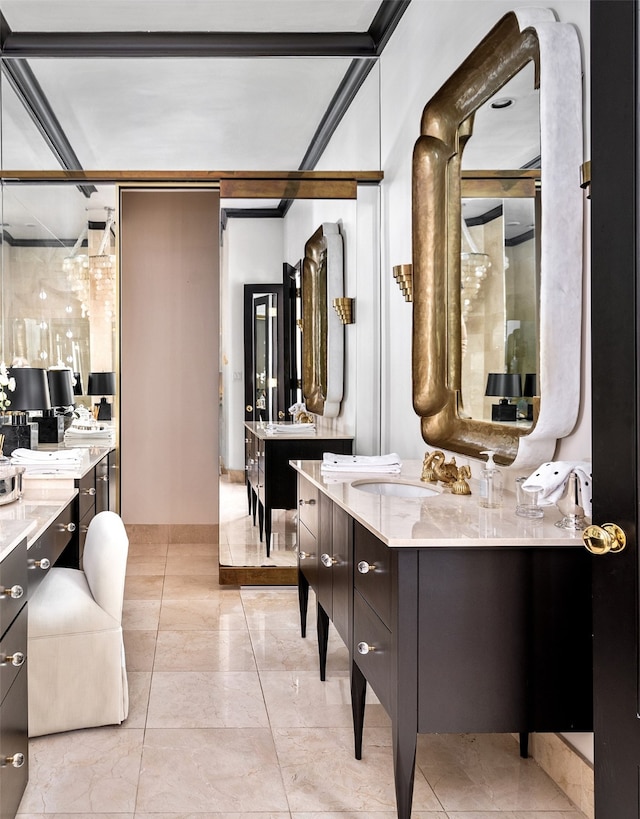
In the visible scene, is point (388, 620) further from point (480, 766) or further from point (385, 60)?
point (385, 60)

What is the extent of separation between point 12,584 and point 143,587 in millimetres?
2587

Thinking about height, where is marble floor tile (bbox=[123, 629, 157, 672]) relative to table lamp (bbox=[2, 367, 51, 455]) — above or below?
below

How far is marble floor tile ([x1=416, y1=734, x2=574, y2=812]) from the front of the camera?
6.42 feet

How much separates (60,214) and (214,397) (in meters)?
1.93

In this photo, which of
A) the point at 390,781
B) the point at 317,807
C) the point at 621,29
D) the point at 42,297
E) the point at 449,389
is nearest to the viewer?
the point at 621,29

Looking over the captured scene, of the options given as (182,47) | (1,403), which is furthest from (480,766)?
(182,47)

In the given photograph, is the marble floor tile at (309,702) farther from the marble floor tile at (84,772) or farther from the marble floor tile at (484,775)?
the marble floor tile at (84,772)

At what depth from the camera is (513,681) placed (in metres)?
1.67

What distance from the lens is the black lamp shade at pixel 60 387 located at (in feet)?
13.7

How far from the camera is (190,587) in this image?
14.0 ft

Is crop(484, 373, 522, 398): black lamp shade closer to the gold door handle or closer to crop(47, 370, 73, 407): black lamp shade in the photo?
the gold door handle

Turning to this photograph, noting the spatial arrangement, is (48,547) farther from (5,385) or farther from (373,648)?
(5,385)

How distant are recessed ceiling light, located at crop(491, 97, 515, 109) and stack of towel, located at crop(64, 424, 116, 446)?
303 centimetres

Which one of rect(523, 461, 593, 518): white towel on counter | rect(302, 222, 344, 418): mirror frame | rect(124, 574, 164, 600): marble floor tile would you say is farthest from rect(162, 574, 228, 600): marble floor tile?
rect(523, 461, 593, 518): white towel on counter
